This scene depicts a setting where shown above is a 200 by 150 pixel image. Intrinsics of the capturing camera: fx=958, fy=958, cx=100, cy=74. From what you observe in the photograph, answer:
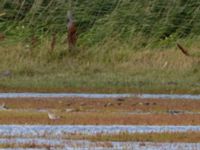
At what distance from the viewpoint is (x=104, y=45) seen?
2008 centimetres

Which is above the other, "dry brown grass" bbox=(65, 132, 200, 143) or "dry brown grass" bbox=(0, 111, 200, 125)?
"dry brown grass" bbox=(65, 132, 200, 143)

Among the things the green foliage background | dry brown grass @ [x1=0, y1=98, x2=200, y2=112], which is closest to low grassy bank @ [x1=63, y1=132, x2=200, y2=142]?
dry brown grass @ [x1=0, y1=98, x2=200, y2=112]

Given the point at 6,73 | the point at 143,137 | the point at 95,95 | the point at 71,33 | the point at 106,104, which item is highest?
the point at 143,137

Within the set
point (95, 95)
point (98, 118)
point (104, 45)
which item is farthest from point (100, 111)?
point (104, 45)

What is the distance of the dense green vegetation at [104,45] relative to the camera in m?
17.4

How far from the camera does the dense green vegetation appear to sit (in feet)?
57.1

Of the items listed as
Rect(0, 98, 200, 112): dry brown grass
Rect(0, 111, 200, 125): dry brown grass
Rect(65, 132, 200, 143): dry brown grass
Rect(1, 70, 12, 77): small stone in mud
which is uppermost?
Rect(65, 132, 200, 143): dry brown grass

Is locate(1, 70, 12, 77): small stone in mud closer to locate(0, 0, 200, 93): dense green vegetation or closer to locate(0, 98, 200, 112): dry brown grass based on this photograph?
locate(0, 0, 200, 93): dense green vegetation

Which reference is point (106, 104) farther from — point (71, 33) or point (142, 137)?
point (71, 33)

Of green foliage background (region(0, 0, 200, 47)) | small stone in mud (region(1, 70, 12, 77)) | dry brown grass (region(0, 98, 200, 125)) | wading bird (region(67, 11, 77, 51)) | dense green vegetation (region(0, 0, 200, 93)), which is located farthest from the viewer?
green foliage background (region(0, 0, 200, 47))

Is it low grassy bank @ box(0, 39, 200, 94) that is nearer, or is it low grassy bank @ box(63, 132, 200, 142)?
low grassy bank @ box(63, 132, 200, 142)

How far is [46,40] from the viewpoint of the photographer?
20109 millimetres

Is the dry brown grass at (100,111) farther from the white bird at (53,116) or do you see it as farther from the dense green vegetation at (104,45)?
the dense green vegetation at (104,45)

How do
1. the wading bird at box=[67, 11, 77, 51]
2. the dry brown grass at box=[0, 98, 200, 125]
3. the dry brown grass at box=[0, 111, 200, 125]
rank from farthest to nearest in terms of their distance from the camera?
the wading bird at box=[67, 11, 77, 51] < the dry brown grass at box=[0, 98, 200, 125] < the dry brown grass at box=[0, 111, 200, 125]
